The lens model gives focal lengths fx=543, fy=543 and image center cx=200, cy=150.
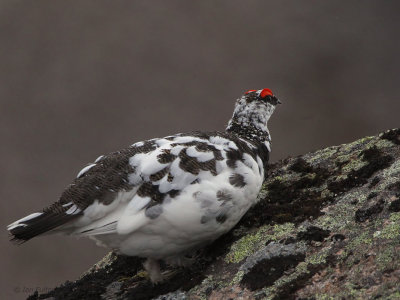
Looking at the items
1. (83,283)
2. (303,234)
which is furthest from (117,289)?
→ (303,234)

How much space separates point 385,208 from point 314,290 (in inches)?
15.8

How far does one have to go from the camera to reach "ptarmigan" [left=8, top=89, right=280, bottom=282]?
1791mm

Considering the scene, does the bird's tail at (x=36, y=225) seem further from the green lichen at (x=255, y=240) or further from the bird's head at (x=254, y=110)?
the bird's head at (x=254, y=110)

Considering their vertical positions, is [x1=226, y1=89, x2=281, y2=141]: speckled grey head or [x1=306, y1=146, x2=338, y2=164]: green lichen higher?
[x1=226, y1=89, x2=281, y2=141]: speckled grey head

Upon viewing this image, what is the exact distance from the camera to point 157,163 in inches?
74.5

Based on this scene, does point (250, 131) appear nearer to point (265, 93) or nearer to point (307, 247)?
point (265, 93)

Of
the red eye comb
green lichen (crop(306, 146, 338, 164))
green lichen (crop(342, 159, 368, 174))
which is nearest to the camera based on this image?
green lichen (crop(342, 159, 368, 174))

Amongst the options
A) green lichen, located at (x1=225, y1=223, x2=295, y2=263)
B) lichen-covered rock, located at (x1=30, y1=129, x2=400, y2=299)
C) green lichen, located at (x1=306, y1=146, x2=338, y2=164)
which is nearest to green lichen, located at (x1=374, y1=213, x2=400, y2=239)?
lichen-covered rock, located at (x1=30, y1=129, x2=400, y2=299)

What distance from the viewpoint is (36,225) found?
5.85ft

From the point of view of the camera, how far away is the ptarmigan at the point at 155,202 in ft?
5.88

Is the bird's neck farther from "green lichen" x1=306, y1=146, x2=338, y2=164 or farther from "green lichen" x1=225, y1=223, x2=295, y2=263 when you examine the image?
"green lichen" x1=225, y1=223, x2=295, y2=263

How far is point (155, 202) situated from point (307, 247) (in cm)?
52

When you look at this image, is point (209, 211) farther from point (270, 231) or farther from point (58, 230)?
point (58, 230)

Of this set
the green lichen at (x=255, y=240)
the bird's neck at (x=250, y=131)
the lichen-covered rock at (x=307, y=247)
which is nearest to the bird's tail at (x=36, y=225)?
the lichen-covered rock at (x=307, y=247)
